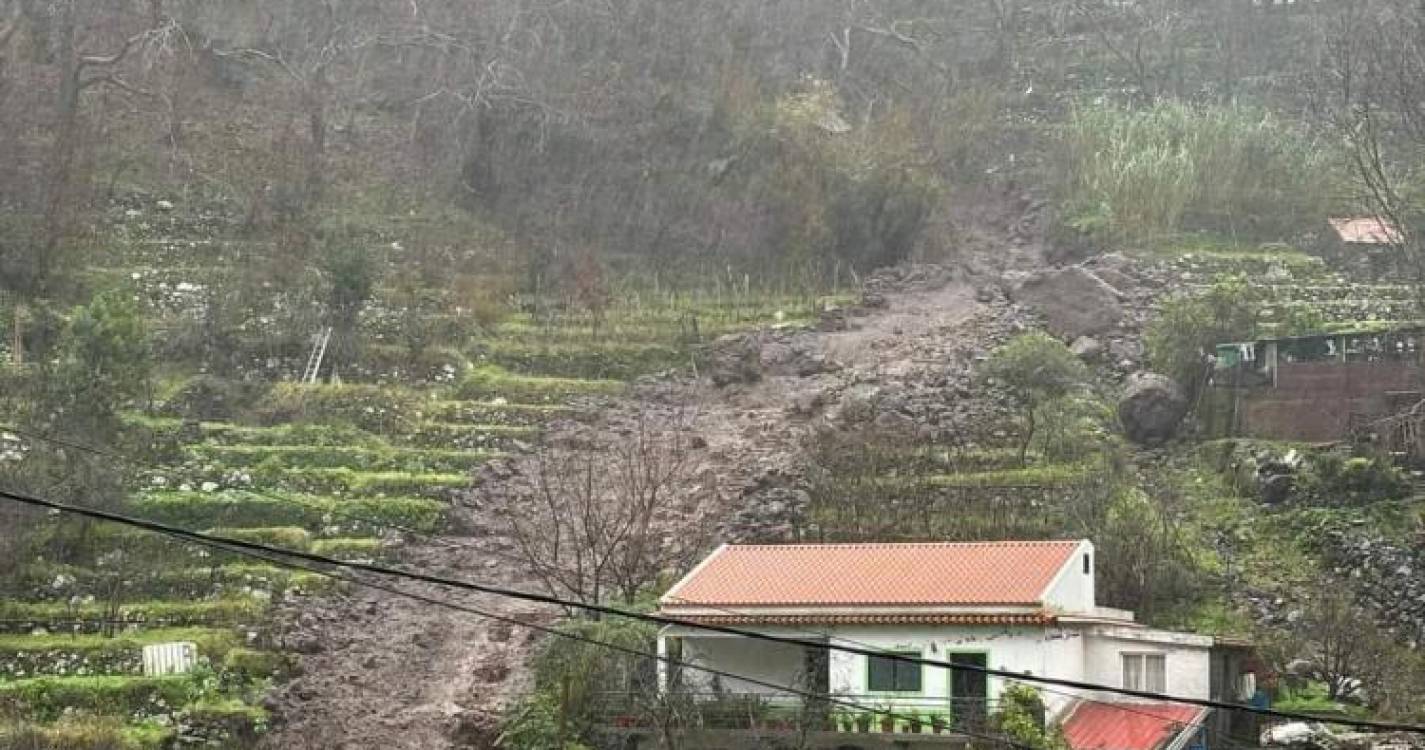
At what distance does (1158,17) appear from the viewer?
5191 cm

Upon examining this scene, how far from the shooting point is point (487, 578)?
83.7ft

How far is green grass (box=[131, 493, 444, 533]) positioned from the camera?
25672 mm

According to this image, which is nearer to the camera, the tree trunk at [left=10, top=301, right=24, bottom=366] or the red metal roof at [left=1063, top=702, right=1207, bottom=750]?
the red metal roof at [left=1063, top=702, right=1207, bottom=750]

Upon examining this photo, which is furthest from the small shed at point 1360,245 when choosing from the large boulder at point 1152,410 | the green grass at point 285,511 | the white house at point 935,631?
the green grass at point 285,511

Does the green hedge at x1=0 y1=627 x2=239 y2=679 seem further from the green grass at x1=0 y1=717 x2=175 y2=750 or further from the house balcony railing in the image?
the house balcony railing

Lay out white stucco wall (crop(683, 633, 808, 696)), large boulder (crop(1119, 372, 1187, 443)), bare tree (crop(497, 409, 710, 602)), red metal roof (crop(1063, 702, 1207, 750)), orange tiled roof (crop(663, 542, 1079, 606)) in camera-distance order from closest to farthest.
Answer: red metal roof (crop(1063, 702, 1207, 750)) < orange tiled roof (crop(663, 542, 1079, 606)) < white stucco wall (crop(683, 633, 808, 696)) < bare tree (crop(497, 409, 710, 602)) < large boulder (crop(1119, 372, 1187, 443))

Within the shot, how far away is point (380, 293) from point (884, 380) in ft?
30.0

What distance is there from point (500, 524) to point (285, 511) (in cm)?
304

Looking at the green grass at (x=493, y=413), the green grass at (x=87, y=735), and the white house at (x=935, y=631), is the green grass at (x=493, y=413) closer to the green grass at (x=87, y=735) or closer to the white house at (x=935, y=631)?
the white house at (x=935, y=631)

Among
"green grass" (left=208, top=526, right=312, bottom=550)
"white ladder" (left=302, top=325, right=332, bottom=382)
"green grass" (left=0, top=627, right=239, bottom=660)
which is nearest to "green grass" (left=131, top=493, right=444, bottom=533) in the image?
"green grass" (left=208, top=526, right=312, bottom=550)

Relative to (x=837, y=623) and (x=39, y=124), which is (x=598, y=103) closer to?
(x=39, y=124)

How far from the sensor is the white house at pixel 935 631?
65.5 ft

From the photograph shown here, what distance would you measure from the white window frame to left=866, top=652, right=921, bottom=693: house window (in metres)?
2.31

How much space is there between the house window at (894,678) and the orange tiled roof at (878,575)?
639 millimetres
